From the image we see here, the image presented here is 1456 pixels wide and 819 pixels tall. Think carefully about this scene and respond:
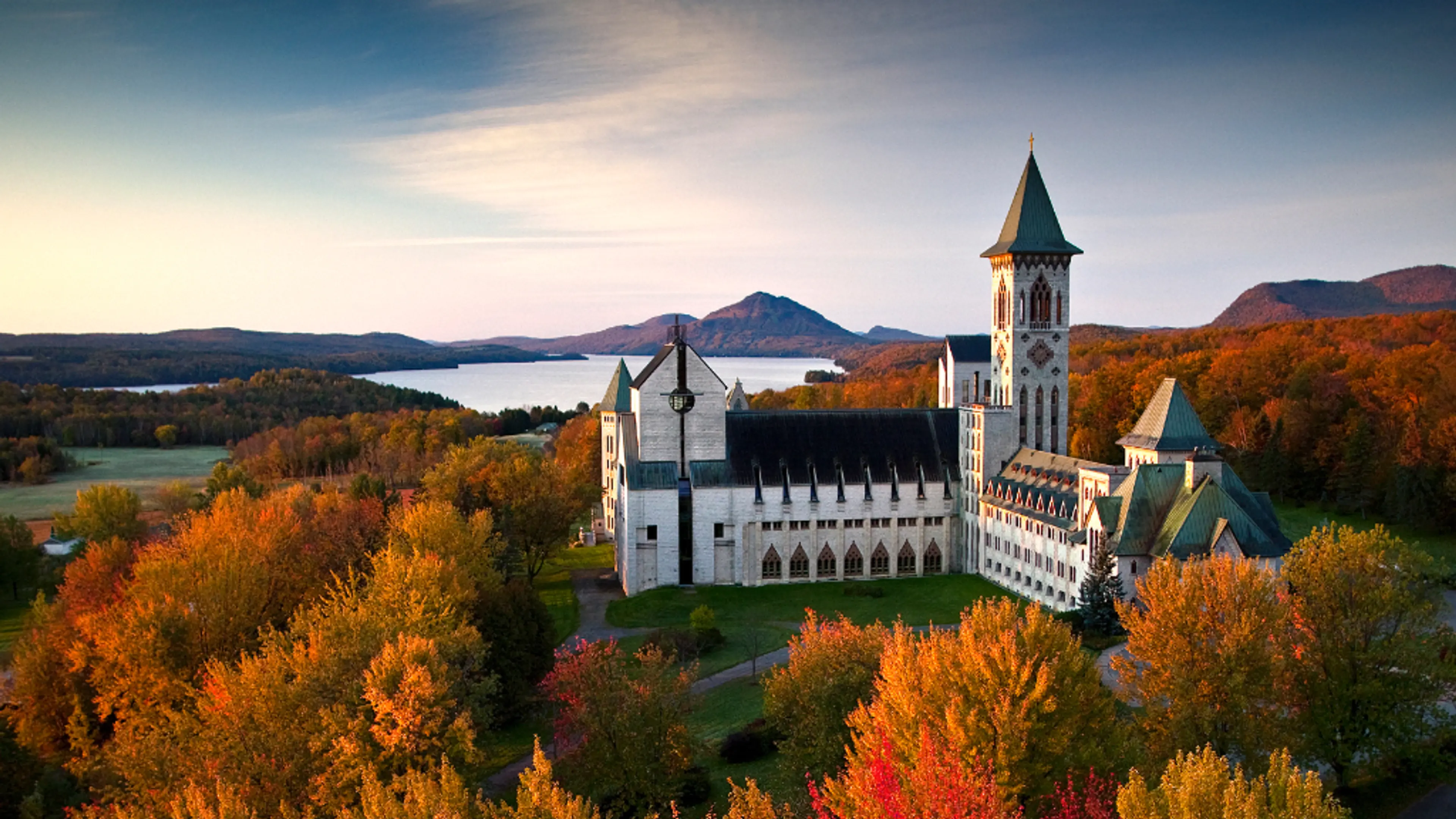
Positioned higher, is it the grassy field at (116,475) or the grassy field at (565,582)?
the grassy field at (116,475)

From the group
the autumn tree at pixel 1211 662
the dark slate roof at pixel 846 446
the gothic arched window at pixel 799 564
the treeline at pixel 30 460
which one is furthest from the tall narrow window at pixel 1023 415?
the treeline at pixel 30 460

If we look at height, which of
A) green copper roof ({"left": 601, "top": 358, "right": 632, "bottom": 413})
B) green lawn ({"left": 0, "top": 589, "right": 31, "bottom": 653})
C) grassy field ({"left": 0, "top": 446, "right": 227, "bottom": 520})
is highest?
green copper roof ({"left": 601, "top": 358, "right": 632, "bottom": 413})

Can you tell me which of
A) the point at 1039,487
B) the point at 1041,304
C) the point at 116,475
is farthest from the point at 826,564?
the point at 116,475

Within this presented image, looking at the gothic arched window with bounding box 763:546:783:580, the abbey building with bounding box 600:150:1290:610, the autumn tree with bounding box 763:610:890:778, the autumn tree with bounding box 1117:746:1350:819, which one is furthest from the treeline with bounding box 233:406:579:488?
the autumn tree with bounding box 1117:746:1350:819

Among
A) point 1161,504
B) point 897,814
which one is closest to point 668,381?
point 1161,504

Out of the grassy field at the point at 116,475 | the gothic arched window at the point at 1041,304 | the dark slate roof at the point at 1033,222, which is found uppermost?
the dark slate roof at the point at 1033,222

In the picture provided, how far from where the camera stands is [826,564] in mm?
64688

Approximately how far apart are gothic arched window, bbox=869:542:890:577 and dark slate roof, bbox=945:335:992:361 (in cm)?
1520

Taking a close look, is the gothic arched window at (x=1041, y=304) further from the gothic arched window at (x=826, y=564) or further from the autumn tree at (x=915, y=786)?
the autumn tree at (x=915, y=786)

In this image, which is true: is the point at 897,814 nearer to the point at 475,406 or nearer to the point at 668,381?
the point at 668,381

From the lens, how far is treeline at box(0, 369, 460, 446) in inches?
4998

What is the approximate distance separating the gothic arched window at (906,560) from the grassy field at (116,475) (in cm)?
6394

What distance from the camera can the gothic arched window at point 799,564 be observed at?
6425 cm

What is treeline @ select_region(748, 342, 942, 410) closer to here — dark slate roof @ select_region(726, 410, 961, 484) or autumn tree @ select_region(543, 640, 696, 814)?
dark slate roof @ select_region(726, 410, 961, 484)
